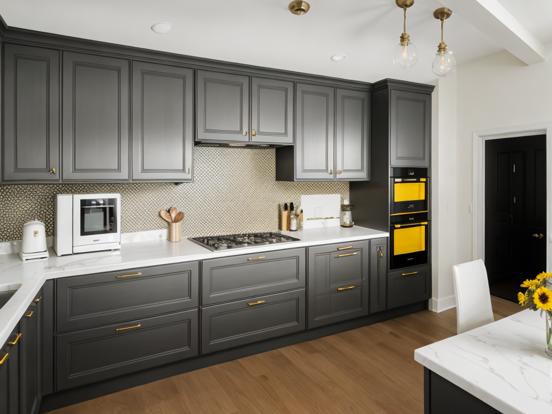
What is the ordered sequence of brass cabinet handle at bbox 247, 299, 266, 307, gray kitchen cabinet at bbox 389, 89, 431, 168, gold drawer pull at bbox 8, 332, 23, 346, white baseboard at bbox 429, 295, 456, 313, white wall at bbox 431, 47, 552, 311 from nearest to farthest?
gold drawer pull at bbox 8, 332, 23, 346 → brass cabinet handle at bbox 247, 299, 266, 307 → white wall at bbox 431, 47, 552, 311 → gray kitchen cabinet at bbox 389, 89, 431, 168 → white baseboard at bbox 429, 295, 456, 313

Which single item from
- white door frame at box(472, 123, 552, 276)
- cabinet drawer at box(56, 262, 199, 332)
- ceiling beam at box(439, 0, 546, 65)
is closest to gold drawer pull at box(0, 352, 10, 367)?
cabinet drawer at box(56, 262, 199, 332)

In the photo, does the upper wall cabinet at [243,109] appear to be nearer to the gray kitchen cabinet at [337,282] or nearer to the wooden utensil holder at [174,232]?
the wooden utensil holder at [174,232]

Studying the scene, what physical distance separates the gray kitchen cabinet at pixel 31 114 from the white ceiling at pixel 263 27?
20cm

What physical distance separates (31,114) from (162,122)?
83 centimetres

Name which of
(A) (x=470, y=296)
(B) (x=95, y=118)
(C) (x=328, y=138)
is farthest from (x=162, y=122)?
(A) (x=470, y=296)

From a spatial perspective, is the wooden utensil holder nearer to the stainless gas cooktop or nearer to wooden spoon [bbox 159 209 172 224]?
wooden spoon [bbox 159 209 172 224]

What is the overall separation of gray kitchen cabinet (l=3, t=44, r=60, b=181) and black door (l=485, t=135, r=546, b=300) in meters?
3.82

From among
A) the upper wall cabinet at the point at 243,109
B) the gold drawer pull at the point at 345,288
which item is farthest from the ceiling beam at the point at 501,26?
the gold drawer pull at the point at 345,288

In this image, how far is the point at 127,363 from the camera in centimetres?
256

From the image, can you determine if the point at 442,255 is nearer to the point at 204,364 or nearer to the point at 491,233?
the point at 491,233

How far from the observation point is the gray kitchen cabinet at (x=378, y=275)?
363 centimetres

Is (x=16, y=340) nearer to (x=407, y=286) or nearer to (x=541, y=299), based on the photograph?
(x=541, y=299)

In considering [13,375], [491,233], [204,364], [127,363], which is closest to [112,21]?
[13,375]

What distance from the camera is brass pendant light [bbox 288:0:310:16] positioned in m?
2.18
